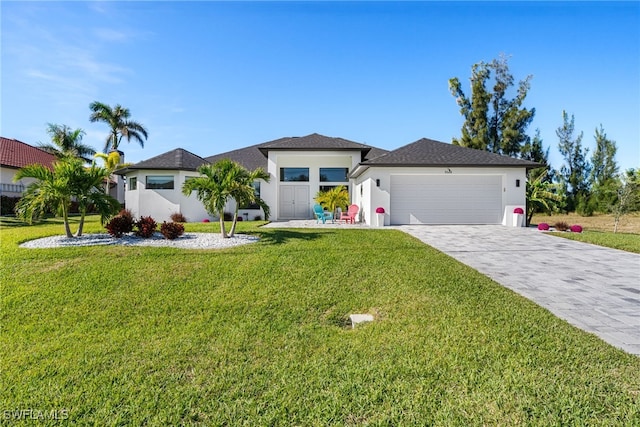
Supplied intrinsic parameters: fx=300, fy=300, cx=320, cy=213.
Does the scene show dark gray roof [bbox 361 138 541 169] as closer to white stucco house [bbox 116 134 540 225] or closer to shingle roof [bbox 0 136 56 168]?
white stucco house [bbox 116 134 540 225]

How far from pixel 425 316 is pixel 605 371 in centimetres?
196

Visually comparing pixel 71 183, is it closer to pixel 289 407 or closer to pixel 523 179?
pixel 289 407

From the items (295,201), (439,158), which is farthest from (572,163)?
(295,201)

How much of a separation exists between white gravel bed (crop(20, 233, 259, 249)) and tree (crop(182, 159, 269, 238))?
713mm

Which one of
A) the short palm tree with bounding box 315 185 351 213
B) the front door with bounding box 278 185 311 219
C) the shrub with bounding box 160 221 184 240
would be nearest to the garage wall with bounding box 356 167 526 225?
the short palm tree with bounding box 315 185 351 213

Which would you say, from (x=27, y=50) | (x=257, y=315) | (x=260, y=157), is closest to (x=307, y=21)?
(x=27, y=50)

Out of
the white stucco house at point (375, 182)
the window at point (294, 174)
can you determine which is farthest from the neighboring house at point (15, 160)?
the window at point (294, 174)

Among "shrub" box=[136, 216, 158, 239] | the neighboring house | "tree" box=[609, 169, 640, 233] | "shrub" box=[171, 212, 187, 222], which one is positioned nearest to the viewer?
"shrub" box=[136, 216, 158, 239]

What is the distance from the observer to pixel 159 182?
18609 mm

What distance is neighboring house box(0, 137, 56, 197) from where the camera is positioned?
21.6 m

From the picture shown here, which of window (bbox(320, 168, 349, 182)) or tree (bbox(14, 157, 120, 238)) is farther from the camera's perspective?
window (bbox(320, 168, 349, 182))

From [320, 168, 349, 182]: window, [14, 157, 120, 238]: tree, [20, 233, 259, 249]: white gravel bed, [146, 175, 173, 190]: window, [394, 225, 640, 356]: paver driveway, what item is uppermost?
[320, 168, 349, 182]: window

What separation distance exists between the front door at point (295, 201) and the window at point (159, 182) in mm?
7005

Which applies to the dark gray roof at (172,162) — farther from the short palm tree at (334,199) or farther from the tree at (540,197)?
the tree at (540,197)
